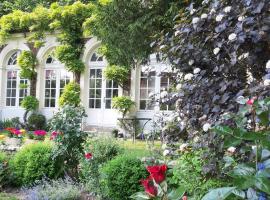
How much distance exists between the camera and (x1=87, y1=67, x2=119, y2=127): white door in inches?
559

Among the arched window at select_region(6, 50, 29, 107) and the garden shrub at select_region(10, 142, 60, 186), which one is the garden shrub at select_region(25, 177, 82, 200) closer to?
the garden shrub at select_region(10, 142, 60, 186)

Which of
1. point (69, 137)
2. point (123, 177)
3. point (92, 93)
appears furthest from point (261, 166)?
point (92, 93)

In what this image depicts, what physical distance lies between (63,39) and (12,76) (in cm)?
348

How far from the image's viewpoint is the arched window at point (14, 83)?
54.4 feet

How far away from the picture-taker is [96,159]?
5219mm

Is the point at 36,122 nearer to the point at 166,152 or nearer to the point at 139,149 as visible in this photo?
the point at 139,149

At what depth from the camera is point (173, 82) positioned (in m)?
4.11

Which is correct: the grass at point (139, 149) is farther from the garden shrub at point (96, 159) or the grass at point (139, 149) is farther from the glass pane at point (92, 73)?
the glass pane at point (92, 73)

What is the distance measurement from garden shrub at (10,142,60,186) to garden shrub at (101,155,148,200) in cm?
132

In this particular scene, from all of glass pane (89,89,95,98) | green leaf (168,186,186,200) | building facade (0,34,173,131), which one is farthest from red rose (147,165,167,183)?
glass pane (89,89,95,98)

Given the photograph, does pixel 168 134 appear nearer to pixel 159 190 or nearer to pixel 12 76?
pixel 159 190

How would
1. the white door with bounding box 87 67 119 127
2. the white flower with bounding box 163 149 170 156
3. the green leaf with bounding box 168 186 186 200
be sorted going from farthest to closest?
1. the white door with bounding box 87 67 119 127
2. the white flower with bounding box 163 149 170 156
3. the green leaf with bounding box 168 186 186 200

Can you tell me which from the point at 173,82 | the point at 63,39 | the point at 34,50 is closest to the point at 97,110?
the point at 63,39

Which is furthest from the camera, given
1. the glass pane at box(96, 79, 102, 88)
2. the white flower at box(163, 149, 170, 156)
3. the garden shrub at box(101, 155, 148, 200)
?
the glass pane at box(96, 79, 102, 88)
